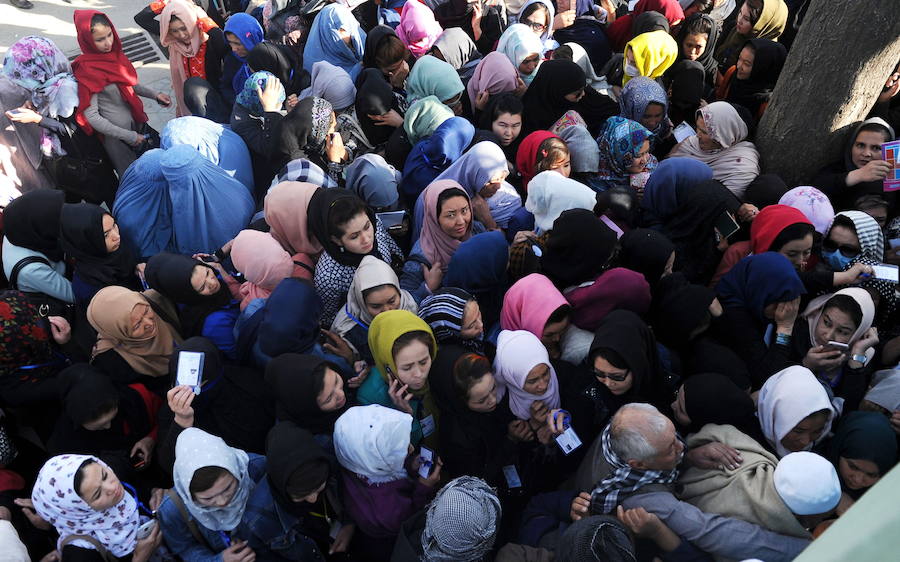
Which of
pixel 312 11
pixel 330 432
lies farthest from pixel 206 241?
pixel 312 11

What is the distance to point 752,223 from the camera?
354 cm

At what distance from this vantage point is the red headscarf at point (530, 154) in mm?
4230

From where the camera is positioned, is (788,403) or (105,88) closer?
(788,403)

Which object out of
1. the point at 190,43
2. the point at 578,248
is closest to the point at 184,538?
the point at 578,248

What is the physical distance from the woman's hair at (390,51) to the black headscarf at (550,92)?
3.87 ft

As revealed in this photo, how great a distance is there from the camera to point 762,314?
10.1ft

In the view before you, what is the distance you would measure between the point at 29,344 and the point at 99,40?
288 centimetres

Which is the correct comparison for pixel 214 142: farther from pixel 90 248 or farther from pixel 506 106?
pixel 506 106

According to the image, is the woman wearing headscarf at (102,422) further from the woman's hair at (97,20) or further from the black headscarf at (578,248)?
the woman's hair at (97,20)

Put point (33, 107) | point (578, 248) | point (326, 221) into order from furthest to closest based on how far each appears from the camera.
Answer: point (33, 107) < point (326, 221) < point (578, 248)

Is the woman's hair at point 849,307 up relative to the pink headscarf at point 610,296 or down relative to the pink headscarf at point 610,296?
up

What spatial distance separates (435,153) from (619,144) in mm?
1330

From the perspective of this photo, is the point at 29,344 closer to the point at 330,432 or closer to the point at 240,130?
the point at 330,432

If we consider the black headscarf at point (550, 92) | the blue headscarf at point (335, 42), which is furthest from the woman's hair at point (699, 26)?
the blue headscarf at point (335, 42)
